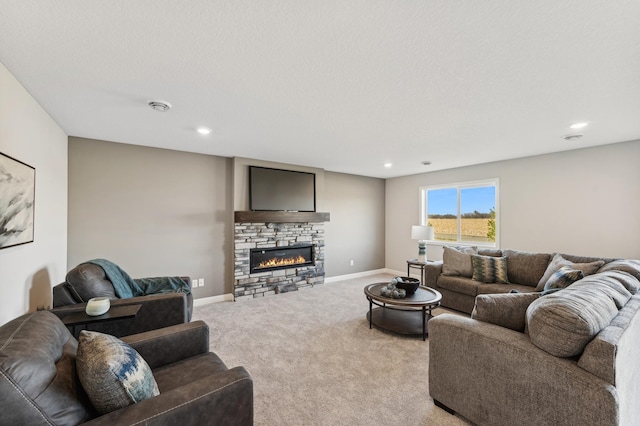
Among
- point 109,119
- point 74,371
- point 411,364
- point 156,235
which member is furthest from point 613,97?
point 156,235

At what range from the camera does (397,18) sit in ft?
4.56

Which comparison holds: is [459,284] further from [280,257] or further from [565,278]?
[280,257]

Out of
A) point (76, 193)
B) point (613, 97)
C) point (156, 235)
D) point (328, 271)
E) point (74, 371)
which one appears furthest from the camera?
point (328, 271)

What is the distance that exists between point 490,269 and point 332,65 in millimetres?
3448

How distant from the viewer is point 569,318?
1.40 metres

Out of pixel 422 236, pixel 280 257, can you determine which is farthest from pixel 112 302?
pixel 422 236

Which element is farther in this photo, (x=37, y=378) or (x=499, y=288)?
(x=499, y=288)

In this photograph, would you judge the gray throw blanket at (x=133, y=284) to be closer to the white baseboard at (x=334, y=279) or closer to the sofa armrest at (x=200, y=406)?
the white baseboard at (x=334, y=279)

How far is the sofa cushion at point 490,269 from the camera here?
371 centimetres

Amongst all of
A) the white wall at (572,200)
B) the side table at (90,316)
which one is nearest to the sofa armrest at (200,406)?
the side table at (90,316)

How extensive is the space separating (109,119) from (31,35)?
1.44 metres

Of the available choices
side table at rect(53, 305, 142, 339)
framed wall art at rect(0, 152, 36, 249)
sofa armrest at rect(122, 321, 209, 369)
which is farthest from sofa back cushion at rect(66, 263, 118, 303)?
sofa armrest at rect(122, 321, 209, 369)

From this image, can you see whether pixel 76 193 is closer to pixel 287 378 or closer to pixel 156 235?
pixel 156 235

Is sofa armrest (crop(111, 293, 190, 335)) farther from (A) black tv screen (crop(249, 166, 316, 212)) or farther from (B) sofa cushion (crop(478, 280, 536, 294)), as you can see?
(B) sofa cushion (crop(478, 280, 536, 294))
